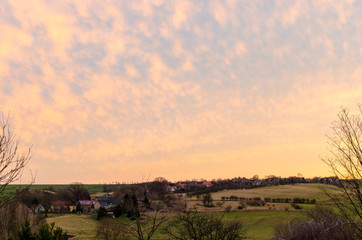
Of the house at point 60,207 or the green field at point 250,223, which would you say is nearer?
the green field at point 250,223

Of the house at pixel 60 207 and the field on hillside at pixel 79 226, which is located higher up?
the house at pixel 60 207

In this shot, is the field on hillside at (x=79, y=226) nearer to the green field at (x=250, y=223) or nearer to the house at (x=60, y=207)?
the green field at (x=250, y=223)

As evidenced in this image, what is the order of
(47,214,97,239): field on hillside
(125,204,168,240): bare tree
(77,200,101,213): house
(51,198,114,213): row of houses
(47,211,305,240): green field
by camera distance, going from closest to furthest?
1. (125,204,168,240): bare tree
2. (47,211,305,240): green field
3. (47,214,97,239): field on hillside
4. (77,200,101,213): house
5. (51,198,114,213): row of houses

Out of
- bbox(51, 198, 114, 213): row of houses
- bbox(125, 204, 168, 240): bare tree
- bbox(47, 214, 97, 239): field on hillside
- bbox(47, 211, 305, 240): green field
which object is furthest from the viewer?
bbox(51, 198, 114, 213): row of houses

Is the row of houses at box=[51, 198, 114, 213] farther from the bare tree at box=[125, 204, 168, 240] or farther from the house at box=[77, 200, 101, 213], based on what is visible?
the bare tree at box=[125, 204, 168, 240]

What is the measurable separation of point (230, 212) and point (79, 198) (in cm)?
7729

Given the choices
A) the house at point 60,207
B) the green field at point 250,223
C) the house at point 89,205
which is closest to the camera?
the green field at point 250,223

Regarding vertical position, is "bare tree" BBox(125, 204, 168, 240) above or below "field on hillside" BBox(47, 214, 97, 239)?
above

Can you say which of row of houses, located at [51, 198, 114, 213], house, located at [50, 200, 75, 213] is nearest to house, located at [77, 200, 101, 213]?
row of houses, located at [51, 198, 114, 213]

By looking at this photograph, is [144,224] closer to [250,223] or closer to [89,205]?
[250,223]

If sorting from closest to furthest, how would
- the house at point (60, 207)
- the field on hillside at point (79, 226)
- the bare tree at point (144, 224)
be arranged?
the bare tree at point (144, 224), the field on hillside at point (79, 226), the house at point (60, 207)

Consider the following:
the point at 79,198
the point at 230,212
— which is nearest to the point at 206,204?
the point at 230,212

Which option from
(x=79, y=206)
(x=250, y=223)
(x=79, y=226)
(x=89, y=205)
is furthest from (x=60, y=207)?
(x=250, y=223)

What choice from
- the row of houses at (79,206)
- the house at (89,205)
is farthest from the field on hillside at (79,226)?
the row of houses at (79,206)
